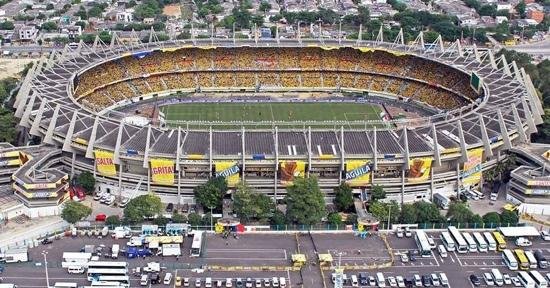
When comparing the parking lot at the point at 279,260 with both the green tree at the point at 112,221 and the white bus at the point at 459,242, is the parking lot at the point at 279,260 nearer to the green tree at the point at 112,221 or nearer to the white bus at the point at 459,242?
the white bus at the point at 459,242

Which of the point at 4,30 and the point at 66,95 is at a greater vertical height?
the point at 66,95

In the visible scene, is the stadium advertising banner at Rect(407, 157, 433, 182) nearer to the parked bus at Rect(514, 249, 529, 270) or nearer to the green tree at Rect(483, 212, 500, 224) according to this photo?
the green tree at Rect(483, 212, 500, 224)

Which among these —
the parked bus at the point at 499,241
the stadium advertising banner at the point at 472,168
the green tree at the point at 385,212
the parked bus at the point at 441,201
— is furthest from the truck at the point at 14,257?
the stadium advertising banner at the point at 472,168

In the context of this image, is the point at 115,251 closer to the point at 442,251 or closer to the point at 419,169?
the point at 442,251

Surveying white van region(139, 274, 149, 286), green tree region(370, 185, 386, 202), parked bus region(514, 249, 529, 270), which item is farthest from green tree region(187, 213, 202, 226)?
parked bus region(514, 249, 529, 270)

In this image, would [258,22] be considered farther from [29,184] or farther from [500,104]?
[29,184]

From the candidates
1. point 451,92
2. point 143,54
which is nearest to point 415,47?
point 451,92
